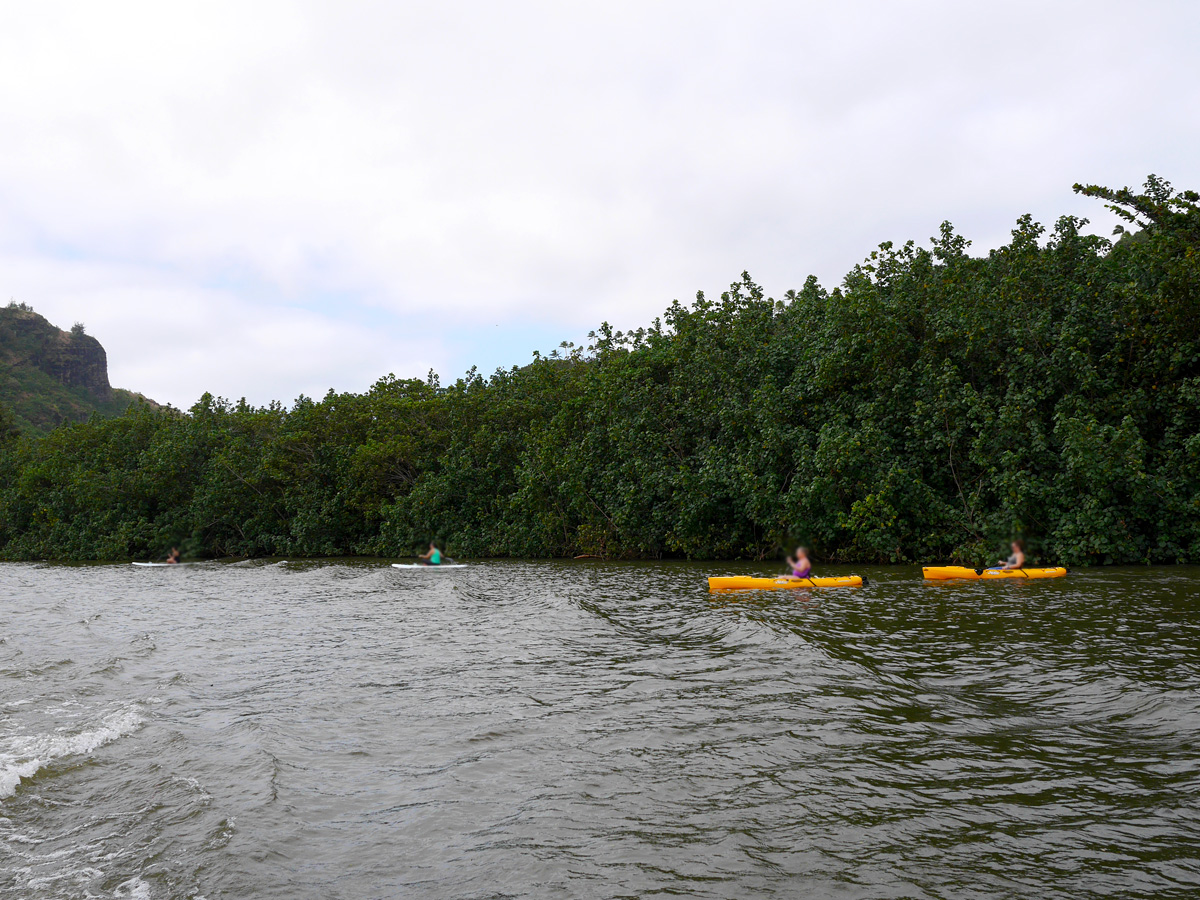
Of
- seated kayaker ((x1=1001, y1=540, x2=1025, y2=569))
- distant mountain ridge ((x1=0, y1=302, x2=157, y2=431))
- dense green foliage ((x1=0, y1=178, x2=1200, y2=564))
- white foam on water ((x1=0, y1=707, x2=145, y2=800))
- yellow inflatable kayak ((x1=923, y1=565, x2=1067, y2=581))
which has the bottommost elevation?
white foam on water ((x1=0, y1=707, x2=145, y2=800))

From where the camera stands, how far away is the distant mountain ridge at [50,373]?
83.2 m

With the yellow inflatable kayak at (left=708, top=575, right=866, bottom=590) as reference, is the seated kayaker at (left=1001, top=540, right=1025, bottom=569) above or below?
above

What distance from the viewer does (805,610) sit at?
1484 cm

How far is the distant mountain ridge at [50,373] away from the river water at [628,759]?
3355 inches

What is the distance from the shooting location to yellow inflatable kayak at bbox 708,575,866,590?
18.2 metres

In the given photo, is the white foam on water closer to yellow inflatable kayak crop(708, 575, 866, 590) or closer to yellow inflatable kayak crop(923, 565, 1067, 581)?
yellow inflatable kayak crop(708, 575, 866, 590)

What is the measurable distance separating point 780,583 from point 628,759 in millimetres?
12291

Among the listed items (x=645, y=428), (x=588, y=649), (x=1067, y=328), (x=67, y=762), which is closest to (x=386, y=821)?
(x=67, y=762)

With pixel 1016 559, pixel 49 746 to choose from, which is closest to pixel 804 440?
pixel 1016 559

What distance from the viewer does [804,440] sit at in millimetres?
25188

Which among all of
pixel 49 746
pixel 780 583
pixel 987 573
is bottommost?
pixel 49 746

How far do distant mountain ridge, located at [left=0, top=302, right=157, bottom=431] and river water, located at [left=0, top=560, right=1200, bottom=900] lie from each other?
280 ft

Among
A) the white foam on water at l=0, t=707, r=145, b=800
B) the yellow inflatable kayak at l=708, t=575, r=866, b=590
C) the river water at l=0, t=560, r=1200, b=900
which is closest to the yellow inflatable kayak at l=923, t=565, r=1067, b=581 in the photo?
the yellow inflatable kayak at l=708, t=575, r=866, b=590

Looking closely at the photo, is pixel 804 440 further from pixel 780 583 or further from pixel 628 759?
pixel 628 759
